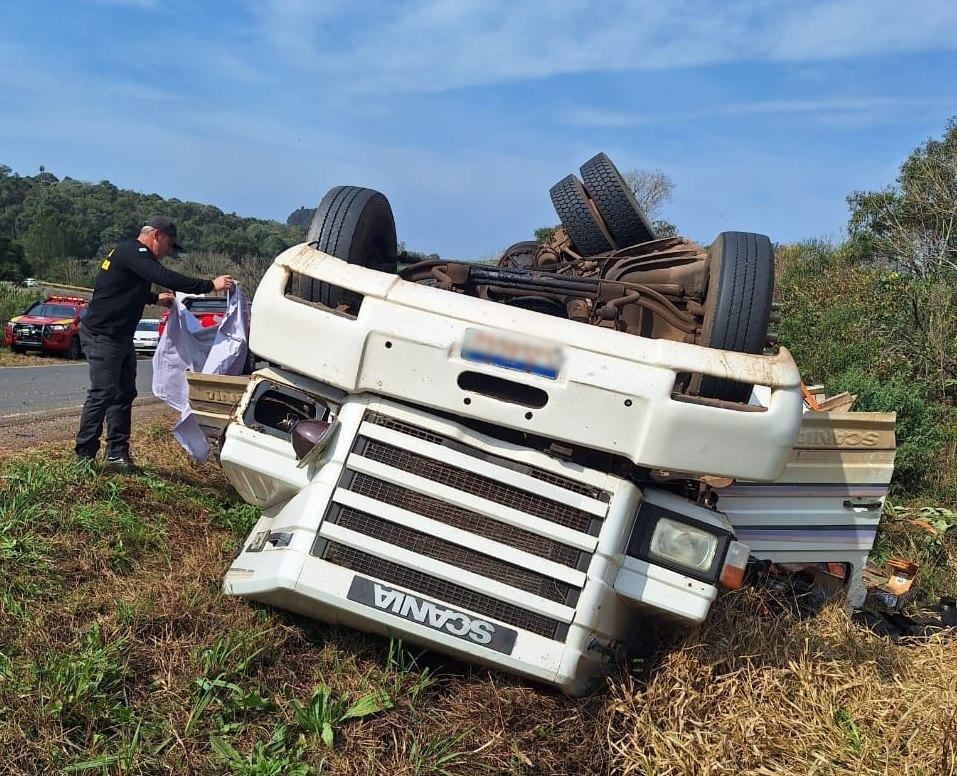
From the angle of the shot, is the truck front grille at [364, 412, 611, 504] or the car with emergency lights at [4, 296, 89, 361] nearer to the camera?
the truck front grille at [364, 412, 611, 504]

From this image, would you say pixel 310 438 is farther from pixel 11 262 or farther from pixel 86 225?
pixel 86 225

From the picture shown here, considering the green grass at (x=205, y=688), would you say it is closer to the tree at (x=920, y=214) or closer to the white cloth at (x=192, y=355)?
the white cloth at (x=192, y=355)

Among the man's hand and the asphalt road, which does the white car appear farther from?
the man's hand

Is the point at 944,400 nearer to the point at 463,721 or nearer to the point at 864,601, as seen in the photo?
the point at 864,601

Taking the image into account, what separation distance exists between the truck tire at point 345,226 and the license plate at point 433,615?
1155mm

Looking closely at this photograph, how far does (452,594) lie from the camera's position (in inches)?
102

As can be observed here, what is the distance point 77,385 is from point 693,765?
10.6 metres

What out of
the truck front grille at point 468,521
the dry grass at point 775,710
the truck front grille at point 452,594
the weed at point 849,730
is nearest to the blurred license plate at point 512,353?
the truck front grille at point 468,521

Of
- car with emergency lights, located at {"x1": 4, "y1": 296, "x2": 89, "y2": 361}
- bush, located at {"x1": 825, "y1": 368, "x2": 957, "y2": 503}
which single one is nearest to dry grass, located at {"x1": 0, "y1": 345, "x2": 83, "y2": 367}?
car with emergency lights, located at {"x1": 4, "y1": 296, "x2": 89, "y2": 361}

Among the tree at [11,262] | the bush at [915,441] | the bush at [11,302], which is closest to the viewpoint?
the bush at [915,441]

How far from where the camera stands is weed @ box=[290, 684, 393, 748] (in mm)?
2480

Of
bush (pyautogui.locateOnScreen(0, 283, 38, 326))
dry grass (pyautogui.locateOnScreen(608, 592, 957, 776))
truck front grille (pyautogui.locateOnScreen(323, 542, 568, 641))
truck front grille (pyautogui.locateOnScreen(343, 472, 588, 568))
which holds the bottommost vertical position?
bush (pyautogui.locateOnScreen(0, 283, 38, 326))

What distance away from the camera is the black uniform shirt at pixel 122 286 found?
4.18 metres

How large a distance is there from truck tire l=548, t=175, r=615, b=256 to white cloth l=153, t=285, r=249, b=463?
6.43 feet
